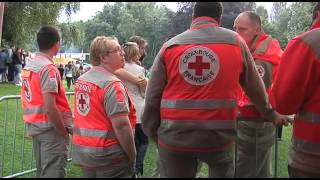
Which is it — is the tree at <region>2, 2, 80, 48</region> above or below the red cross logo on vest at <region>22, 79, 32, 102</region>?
above

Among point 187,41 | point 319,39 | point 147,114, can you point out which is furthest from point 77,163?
point 319,39

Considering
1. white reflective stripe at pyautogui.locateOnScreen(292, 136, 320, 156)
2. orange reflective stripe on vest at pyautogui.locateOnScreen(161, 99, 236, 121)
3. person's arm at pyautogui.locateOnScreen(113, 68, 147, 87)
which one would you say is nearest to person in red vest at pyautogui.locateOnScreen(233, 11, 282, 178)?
orange reflective stripe on vest at pyautogui.locateOnScreen(161, 99, 236, 121)

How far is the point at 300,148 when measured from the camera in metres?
2.85

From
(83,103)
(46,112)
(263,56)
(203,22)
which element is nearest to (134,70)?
(46,112)

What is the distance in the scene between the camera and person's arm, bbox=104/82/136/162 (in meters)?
3.52

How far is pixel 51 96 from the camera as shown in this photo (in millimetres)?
4266

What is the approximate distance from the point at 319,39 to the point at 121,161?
177cm

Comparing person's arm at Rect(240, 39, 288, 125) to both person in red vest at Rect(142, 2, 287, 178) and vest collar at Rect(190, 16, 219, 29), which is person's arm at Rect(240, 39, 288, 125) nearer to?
person in red vest at Rect(142, 2, 287, 178)

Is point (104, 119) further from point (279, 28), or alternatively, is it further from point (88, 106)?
point (279, 28)

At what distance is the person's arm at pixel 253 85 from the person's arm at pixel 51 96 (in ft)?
6.15

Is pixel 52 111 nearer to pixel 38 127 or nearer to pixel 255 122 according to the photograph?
pixel 38 127

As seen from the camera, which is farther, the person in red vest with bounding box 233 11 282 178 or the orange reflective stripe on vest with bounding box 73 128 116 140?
the person in red vest with bounding box 233 11 282 178

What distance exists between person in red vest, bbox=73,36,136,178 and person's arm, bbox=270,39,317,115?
1.25 meters

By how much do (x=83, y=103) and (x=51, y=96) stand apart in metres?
0.71
